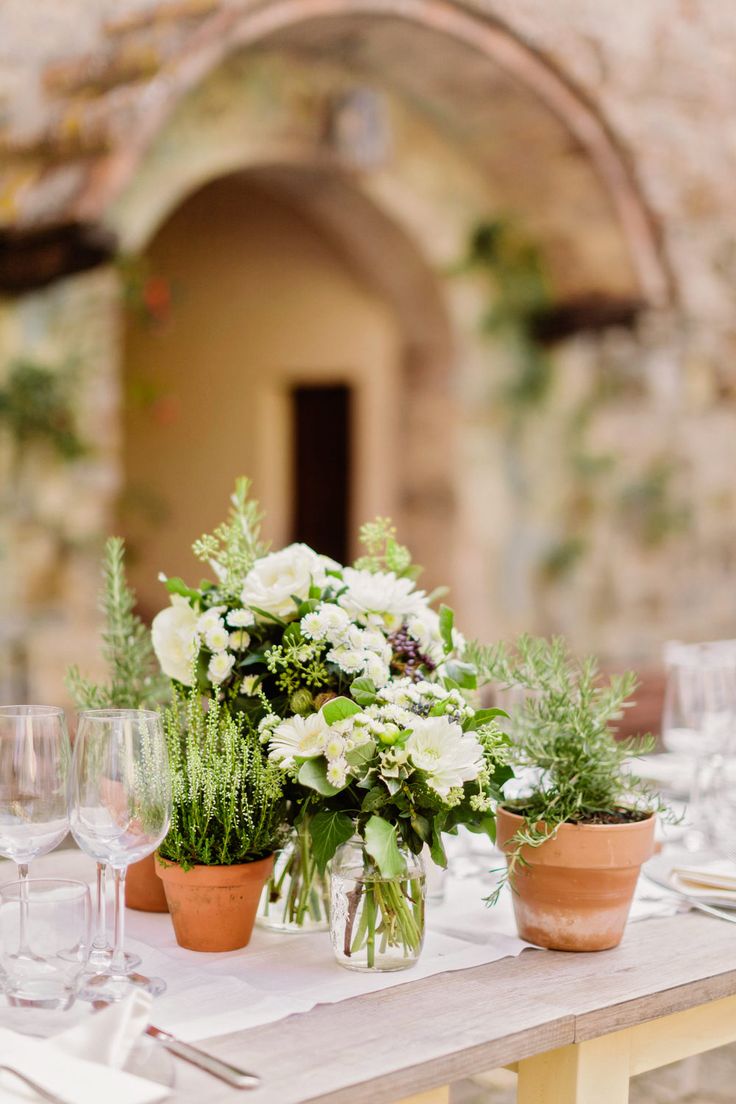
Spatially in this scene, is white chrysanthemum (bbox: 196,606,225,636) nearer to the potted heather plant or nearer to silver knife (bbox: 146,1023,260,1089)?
the potted heather plant

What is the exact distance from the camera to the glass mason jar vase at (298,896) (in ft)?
4.83

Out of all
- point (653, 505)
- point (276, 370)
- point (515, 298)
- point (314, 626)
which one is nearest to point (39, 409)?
point (515, 298)

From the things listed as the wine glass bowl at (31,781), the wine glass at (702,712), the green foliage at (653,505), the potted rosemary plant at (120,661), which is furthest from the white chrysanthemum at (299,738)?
the green foliage at (653,505)

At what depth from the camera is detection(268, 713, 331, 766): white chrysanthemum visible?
1327 millimetres

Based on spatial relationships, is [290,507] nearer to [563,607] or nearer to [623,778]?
[563,607]

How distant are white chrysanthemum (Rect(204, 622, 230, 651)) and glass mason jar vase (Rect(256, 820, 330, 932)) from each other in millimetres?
219

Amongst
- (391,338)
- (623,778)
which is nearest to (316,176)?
(391,338)

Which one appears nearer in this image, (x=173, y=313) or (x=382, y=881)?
(x=382, y=881)

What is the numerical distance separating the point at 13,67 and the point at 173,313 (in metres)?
3.48

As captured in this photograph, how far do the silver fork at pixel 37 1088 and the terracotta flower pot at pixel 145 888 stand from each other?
448 mm

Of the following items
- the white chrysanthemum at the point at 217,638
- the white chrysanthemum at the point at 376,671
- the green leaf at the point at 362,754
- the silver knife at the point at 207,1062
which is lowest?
the silver knife at the point at 207,1062

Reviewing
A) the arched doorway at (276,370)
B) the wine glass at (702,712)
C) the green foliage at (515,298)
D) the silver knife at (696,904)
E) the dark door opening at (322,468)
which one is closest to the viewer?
the silver knife at (696,904)

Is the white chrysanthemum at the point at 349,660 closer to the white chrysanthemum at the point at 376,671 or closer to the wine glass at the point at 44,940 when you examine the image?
the white chrysanthemum at the point at 376,671

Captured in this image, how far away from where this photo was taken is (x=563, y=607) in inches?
230
